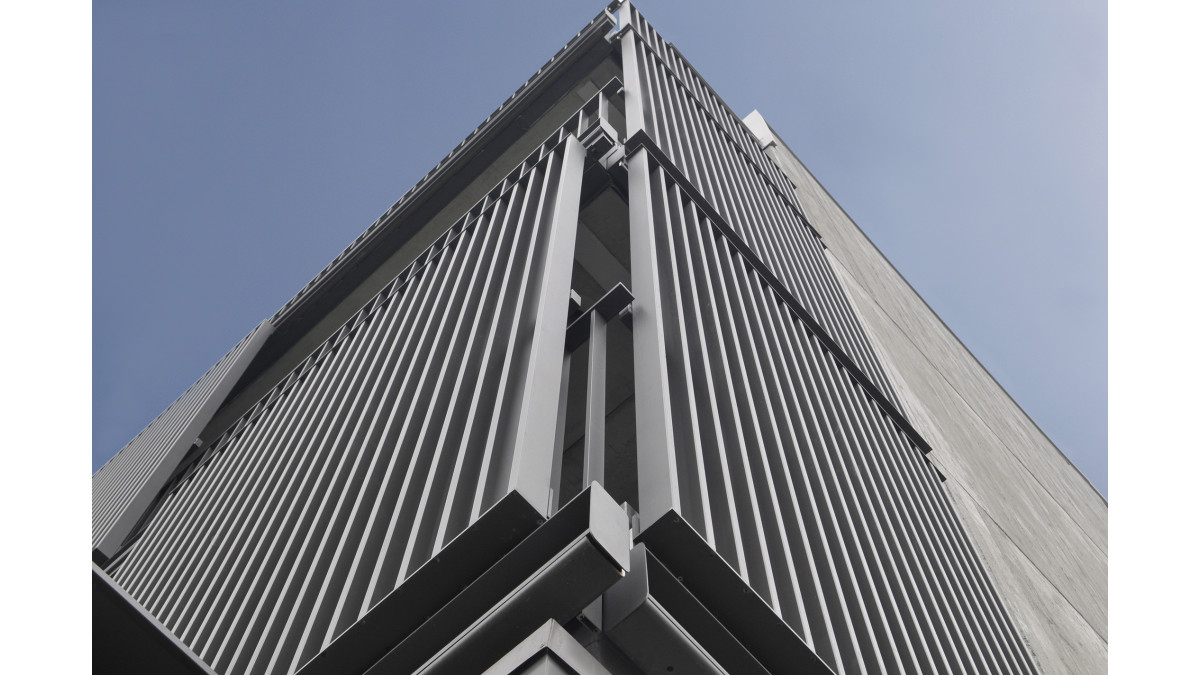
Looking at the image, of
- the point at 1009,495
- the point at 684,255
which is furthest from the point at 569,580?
the point at 1009,495

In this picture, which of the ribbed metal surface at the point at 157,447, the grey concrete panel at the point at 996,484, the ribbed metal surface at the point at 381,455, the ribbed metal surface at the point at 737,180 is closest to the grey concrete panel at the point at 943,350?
the grey concrete panel at the point at 996,484

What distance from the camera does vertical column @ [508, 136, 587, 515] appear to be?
287 centimetres

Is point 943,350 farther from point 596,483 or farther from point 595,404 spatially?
point 596,483

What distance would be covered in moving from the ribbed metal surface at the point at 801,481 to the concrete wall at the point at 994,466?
3.67ft

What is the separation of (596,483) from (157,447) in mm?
7887

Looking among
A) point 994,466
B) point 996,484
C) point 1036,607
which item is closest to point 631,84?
point 1036,607

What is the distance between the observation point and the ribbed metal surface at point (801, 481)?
3260mm

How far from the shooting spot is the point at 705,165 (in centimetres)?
Result: 789

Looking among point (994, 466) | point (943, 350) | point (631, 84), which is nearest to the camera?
point (631, 84)

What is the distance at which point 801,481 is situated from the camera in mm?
4043

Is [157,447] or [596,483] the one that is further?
[157,447]

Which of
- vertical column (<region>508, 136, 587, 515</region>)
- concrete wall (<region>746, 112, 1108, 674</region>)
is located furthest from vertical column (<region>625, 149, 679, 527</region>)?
concrete wall (<region>746, 112, 1108, 674</region>)

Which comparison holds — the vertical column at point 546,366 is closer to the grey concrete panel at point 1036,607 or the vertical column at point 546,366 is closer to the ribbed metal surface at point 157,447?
the grey concrete panel at point 1036,607

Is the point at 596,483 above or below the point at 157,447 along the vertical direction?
below
